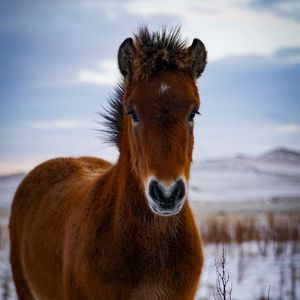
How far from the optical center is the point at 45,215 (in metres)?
4.46

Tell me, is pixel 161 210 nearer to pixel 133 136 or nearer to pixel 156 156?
pixel 156 156

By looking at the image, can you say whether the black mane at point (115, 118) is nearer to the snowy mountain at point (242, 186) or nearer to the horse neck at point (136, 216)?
the horse neck at point (136, 216)

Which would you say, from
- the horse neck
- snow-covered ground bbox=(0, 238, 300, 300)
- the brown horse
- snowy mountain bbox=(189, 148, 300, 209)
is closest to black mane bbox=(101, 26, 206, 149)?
the brown horse

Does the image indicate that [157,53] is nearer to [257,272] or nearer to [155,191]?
[155,191]

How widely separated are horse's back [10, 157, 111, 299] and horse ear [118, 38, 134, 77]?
46.7 inches

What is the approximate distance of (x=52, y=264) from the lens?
3859 millimetres

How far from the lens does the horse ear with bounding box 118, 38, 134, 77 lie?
3.25 metres

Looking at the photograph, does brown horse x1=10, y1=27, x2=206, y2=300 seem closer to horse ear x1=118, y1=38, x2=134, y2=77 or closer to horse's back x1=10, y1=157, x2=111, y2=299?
horse ear x1=118, y1=38, x2=134, y2=77

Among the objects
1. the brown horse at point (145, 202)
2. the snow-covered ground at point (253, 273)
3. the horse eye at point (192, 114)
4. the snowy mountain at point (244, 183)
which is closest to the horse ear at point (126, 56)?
the brown horse at point (145, 202)

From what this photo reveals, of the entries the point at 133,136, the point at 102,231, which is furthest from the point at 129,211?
the point at 133,136

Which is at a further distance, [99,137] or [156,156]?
[99,137]

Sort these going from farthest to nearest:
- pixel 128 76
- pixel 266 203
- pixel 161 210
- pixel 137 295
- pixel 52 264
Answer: pixel 266 203 → pixel 52 264 → pixel 128 76 → pixel 137 295 → pixel 161 210

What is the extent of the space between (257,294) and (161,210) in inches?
173

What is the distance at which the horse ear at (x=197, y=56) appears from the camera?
132 inches
